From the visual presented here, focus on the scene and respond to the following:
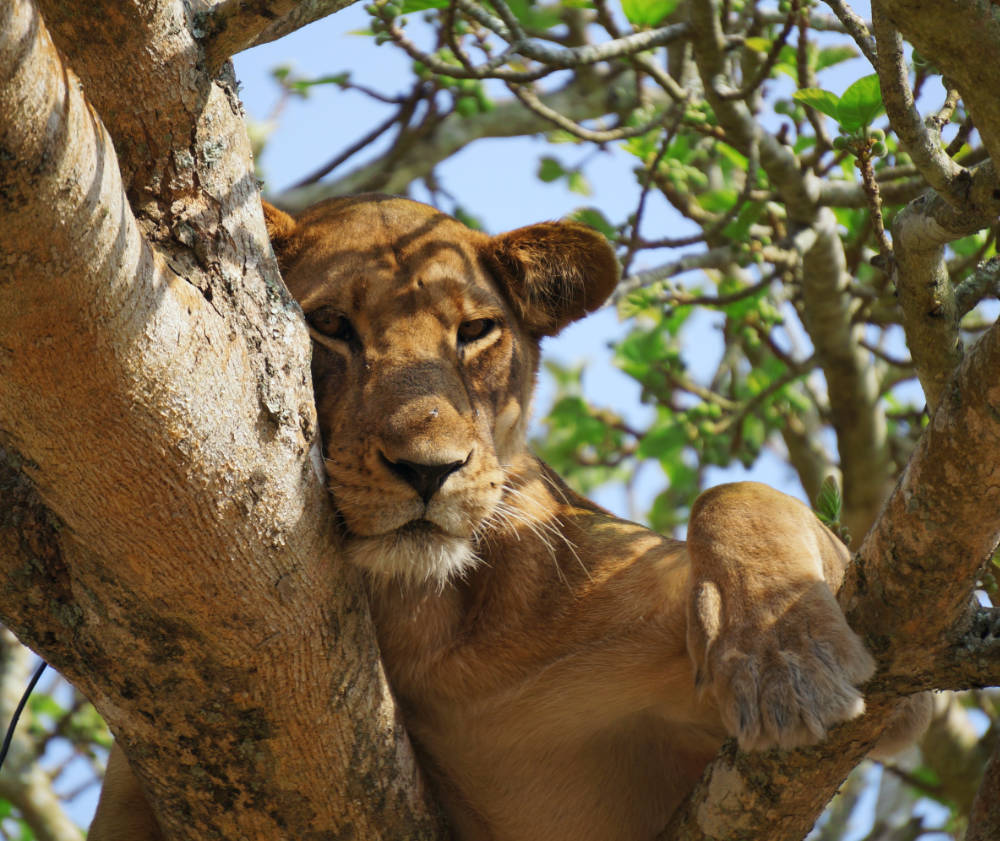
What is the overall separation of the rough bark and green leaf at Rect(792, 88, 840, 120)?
6.92 feet

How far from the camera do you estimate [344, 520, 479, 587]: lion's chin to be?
12.2 feet

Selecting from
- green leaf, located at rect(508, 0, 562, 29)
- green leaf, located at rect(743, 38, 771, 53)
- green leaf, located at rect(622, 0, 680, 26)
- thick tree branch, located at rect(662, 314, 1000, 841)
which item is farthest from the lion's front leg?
green leaf, located at rect(508, 0, 562, 29)

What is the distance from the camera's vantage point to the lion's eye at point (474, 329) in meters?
4.65

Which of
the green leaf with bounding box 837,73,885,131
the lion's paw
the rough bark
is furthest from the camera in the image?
the green leaf with bounding box 837,73,885,131

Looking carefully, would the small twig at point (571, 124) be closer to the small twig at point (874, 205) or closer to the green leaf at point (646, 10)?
the green leaf at point (646, 10)

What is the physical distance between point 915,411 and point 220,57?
6070mm

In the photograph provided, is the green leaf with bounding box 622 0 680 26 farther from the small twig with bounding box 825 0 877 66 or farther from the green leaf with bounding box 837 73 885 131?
the small twig with bounding box 825 0 877 66

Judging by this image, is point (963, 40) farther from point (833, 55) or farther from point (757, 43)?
point (833, 55)

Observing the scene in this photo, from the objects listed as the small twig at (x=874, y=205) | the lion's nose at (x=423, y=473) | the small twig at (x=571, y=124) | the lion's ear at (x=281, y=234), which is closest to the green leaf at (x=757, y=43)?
the small twig at (x=571, y=124)

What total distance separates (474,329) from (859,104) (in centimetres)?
160

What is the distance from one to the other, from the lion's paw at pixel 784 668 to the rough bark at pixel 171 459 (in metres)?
1.02

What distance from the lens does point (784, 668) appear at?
3.42 m

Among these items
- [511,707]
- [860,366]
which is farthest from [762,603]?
[860,366]

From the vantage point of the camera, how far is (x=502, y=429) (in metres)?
4.73
